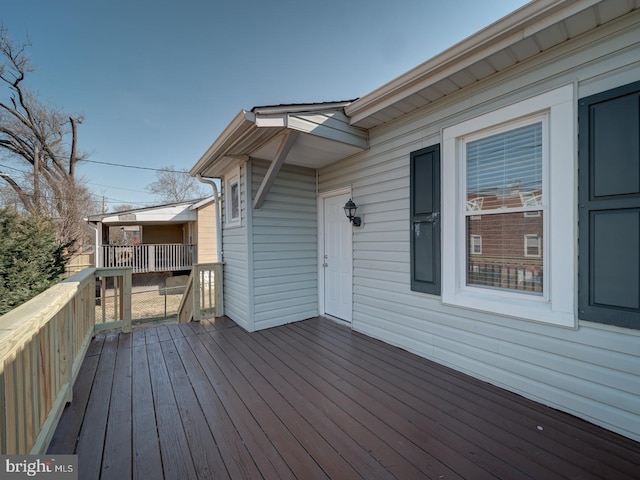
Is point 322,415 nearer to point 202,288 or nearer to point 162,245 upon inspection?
point 202,288

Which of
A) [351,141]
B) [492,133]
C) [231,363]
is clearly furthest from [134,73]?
[492,133]

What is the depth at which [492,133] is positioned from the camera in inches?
95.7

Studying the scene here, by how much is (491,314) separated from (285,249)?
2.87m

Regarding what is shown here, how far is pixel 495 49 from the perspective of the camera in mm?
2078

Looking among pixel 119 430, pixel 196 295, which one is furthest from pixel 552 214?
pixel 196 295

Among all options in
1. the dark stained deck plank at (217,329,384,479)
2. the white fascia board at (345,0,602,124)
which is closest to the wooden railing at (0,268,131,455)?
the dark stained deck plank at (217,329,384,479)

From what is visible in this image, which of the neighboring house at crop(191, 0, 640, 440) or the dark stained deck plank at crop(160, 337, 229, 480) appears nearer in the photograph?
the dark stained deck plank at crop(160, 337, 229, 480)

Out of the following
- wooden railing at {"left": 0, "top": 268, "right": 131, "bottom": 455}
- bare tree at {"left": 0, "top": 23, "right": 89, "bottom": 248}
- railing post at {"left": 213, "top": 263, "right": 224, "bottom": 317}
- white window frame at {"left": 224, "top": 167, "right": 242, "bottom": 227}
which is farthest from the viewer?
bare tree at {"left": 0, "top": 23, "right": 89, "bottom": 248}

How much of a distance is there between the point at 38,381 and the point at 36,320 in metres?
0.57

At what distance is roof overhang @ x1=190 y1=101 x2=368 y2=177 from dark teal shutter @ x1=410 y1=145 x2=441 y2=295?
0.94m

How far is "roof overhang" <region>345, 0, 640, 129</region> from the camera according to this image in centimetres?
174

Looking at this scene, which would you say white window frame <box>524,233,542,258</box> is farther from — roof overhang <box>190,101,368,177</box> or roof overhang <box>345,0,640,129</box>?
roof overhang <box>190,101,368,177</box>

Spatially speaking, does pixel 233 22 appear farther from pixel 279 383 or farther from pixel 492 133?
pixel 279 383

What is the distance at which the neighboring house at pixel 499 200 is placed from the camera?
177 centimetres
